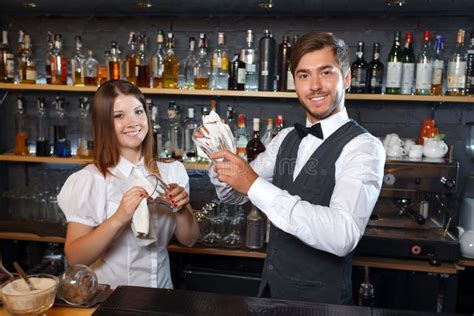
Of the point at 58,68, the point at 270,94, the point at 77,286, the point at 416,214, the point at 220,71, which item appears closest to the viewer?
the point at 77,286

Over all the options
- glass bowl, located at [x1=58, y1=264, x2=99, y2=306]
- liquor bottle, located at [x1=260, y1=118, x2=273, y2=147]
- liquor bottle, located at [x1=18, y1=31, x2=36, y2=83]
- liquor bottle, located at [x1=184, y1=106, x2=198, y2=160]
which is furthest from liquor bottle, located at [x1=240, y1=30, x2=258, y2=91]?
glass bowl, located at [x1=58, y1=264, x2=99, y2=306]

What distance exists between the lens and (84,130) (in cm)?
308

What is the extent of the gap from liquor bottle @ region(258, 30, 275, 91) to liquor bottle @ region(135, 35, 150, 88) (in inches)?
27.8

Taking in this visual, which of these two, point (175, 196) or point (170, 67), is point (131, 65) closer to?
point (170, 67)

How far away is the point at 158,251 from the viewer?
170 centimetres

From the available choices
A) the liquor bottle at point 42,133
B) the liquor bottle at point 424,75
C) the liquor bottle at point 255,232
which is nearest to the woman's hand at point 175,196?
the liquor bottle at point 255,232

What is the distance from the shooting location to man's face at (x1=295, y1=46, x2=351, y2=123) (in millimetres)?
1510

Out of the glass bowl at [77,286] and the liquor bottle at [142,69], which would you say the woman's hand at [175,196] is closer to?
the glass bowl at [77,286]

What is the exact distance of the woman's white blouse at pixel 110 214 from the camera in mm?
1621

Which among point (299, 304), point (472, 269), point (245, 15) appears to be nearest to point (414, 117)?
point (472, 269)

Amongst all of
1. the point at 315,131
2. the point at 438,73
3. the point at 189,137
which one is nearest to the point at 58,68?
the point at 189,137

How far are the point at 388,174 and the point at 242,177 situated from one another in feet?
4.27

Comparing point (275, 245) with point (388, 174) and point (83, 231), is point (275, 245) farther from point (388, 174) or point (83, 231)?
point (388, 174)

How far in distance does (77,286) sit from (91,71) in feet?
6.56
